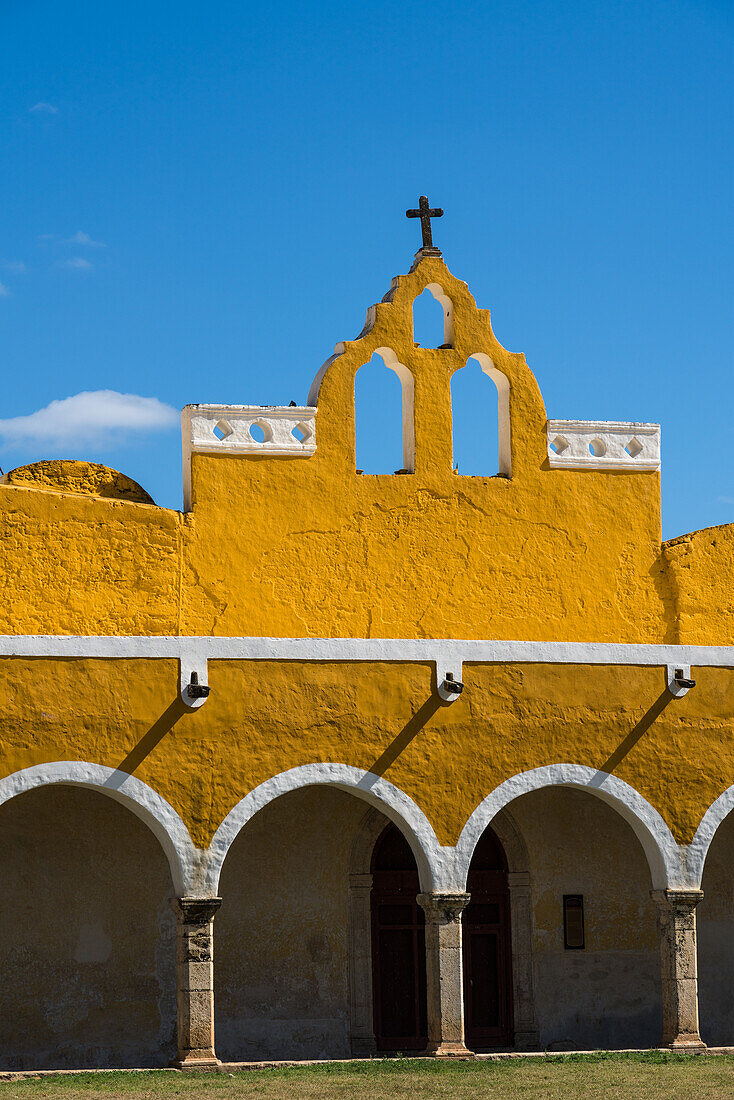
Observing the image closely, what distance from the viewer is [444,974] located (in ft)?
44.0

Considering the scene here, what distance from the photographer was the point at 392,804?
13.6 metres

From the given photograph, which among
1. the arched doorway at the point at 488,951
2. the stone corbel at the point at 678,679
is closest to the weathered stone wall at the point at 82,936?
the arched doorway at the point at 488,951

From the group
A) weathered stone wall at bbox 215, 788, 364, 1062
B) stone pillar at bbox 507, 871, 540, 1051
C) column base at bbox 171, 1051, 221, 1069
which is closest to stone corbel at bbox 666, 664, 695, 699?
stone pillar at bbox 507, 871, 540, 1051

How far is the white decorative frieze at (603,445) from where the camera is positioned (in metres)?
14.8

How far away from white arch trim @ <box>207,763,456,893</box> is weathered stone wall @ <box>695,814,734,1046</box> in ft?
10.8

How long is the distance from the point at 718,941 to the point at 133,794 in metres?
5.94

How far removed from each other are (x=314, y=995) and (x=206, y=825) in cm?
252

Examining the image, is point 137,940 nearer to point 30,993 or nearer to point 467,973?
point 30,993

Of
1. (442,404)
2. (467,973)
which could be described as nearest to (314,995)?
(467,973)

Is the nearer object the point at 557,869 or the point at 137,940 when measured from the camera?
the point at 137,940

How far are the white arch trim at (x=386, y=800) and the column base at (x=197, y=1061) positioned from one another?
1.51 metres

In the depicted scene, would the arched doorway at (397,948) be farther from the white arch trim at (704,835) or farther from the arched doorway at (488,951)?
the white arch trim at (704,835)

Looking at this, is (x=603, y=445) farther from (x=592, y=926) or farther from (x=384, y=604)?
(x=592, y=926)

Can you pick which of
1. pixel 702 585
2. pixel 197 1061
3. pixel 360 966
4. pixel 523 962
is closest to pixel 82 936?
pixel 197 1061
